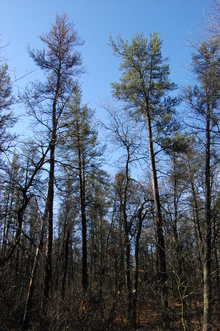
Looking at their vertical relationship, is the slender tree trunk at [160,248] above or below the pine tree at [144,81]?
below

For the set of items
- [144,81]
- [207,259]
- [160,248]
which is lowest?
[207,259]

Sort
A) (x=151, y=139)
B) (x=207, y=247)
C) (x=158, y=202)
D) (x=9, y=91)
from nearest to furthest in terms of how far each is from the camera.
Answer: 1. (x=207, y=247)
2. (x=9, y=91)
3. (x=158, y=202)
4. (x=151, y=139)

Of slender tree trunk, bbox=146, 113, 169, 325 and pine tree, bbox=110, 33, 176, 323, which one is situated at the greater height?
pine tree, bbox=110, 33, 176, 323

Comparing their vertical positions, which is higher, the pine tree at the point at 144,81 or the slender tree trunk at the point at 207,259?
the pine tree at the point at 144,81

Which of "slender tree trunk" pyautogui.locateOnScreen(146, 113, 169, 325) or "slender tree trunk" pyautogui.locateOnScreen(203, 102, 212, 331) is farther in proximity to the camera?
"slender tree trunk" pyautogui.locateOnScreen(146, 113, 169, 325)

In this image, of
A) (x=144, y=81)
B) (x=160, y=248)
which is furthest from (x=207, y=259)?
(x=144, y=81)

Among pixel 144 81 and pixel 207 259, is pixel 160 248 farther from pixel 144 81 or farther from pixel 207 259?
pixel 144 81

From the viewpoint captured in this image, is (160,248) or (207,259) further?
(160,248)

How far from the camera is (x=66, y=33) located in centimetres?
973

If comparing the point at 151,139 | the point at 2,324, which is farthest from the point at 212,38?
the point at 2,324

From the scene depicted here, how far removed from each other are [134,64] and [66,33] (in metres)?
3.08

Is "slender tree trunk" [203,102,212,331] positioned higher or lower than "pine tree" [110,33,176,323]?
lower

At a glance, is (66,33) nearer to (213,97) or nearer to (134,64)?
(134,64)

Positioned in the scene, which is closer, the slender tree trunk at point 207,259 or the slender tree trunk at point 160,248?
the slender tree trunk at point 207,259
